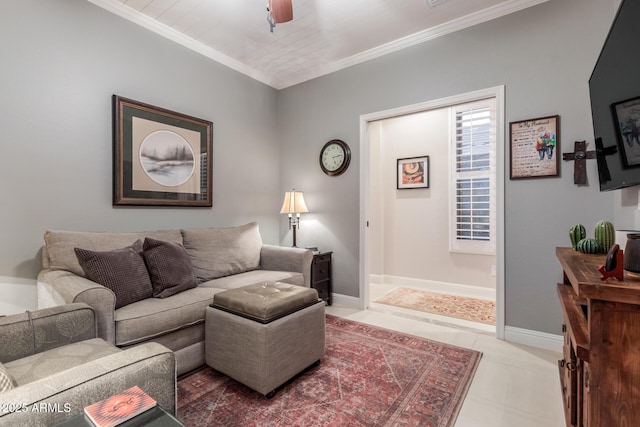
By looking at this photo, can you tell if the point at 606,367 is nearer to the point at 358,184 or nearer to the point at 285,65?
the point at 358,184

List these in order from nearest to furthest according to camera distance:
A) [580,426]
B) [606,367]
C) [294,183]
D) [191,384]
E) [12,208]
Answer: [606,367]
[580,426]
[191,384]
[12,208]
[294,183]

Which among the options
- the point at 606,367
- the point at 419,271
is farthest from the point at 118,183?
the point at 419,271

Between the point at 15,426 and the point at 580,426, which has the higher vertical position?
the point at 15,426

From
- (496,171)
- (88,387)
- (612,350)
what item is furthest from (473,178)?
(88,387)

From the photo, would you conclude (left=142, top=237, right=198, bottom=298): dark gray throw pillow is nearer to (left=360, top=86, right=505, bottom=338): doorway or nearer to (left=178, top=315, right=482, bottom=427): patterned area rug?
(left=178, top=315, right=482, bottom=427): patterned area rug

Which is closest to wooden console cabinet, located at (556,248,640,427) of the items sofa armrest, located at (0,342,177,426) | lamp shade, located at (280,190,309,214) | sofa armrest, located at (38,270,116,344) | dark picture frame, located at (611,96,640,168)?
dark picture frame, located at (611,96,640,168)

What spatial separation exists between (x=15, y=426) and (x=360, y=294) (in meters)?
2.92

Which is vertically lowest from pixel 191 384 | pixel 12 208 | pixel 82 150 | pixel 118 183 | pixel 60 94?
pixel 191 384

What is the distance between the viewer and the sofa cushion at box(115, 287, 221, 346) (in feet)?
5.57

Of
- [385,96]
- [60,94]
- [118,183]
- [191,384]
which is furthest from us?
[385,96]

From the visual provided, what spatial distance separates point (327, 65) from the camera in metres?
3.53

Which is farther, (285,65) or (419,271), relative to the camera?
(419,271)

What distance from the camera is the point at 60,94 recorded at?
2.21 m

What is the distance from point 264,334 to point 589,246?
1.77 metres
